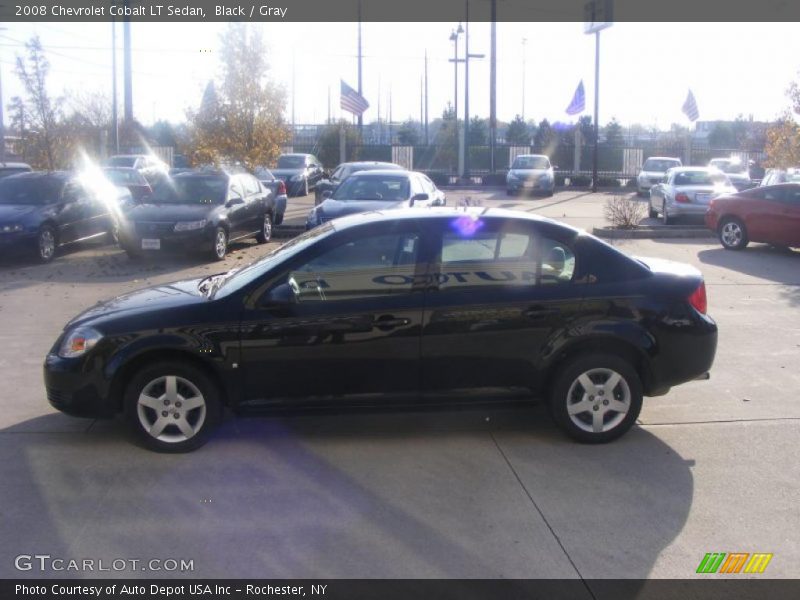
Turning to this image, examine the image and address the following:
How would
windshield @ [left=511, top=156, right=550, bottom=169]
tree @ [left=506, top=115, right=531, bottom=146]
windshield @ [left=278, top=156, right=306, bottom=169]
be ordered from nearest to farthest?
windshield @ [left=278, top=156, right=306, bottom=169] < windshield @ [left=511, top=156, right=550, bottom=169] < tree @ [left=506, top=115, right=531, bottom=146]

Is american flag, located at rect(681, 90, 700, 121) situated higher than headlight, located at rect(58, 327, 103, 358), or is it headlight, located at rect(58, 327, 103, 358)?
american flag, located at rect(681, 90, 700, 121)

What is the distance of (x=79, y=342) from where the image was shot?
5633mm

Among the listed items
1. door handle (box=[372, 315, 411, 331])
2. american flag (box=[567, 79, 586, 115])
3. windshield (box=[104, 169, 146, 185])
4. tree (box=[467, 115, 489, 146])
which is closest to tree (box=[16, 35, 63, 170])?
windshield (box=[104, 169, 146, 185])

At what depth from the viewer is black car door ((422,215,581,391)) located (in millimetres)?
5664

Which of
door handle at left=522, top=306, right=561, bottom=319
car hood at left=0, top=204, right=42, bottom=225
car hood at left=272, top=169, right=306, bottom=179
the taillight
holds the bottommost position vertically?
door handle at left=522, top=306, right=561, bottom=319

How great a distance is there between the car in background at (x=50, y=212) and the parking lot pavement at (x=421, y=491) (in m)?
7.42

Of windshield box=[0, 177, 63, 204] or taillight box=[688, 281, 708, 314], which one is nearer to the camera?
taillight box=[688, 281, 708, 314]

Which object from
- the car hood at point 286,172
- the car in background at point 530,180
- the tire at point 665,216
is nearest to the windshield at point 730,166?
the car in background at point 530,180

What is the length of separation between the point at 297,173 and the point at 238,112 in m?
12.1

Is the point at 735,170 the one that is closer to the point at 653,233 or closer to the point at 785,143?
the point at 785,143

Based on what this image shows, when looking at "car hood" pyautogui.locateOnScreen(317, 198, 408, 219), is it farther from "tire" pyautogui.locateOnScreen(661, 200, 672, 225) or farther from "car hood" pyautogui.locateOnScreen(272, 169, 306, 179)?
"car hood" pyautogui.locateOnScreen(272, 169, 306, 179)

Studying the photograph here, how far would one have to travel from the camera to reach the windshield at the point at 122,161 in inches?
1123

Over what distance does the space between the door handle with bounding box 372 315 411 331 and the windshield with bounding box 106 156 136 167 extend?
2489 cm

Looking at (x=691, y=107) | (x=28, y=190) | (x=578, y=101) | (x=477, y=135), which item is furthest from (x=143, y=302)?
(x=477, y=135)
